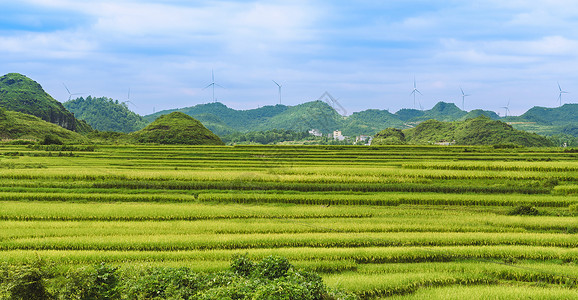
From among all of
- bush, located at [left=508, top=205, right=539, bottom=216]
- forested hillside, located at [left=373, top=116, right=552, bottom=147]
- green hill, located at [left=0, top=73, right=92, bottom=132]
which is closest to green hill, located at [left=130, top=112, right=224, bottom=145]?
green hill, located at [left=0, top=73, right=92, bottom=132]

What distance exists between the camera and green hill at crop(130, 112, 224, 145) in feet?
370

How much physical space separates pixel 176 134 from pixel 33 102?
336 ft

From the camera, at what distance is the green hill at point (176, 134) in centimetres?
11262

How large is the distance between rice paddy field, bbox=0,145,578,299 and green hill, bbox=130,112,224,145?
69.0 meters

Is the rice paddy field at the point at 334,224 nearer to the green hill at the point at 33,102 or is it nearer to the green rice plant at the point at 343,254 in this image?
the green rice plant at the point at 343,254

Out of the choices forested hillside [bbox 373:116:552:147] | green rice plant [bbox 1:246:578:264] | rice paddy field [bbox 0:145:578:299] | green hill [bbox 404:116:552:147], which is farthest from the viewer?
green hill [bbox 404:116:552:147]

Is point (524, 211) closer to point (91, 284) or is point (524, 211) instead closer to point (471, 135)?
point (91, 284)

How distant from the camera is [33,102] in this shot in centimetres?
17088

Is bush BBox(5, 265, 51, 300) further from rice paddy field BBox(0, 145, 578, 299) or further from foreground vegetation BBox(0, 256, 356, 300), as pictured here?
rice paddy field BBox(0, 145, 578, 299)

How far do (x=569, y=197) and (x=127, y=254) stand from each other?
3346cm

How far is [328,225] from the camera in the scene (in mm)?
21719

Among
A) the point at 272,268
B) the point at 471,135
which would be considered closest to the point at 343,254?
the point at 272,268

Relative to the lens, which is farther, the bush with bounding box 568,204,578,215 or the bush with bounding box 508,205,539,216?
the bush with bounding box 568,204,578,215

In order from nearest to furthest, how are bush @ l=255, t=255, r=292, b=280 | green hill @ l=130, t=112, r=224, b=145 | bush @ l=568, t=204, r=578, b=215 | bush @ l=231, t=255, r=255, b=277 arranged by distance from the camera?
bush @ l=255, t=255, r=292, b=280, bush @ l=231, t=255, r=255, b=277, bush @ l=568, t=204, r=578, b=215, green hill @ l=130, t=112, r=224, b=145
